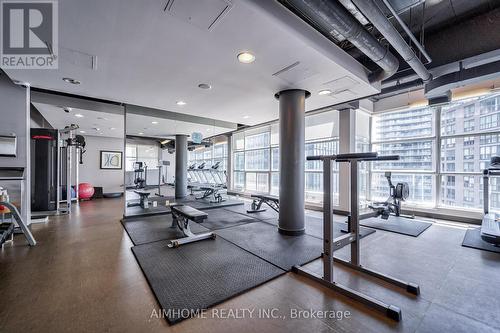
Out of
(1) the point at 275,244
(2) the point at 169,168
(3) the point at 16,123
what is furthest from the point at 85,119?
(1) the point at 275,244

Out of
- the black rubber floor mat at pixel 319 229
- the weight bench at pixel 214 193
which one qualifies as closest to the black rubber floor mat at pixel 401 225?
the black rubber floor mat at pixel 319 229

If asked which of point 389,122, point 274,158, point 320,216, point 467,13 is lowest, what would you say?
point 320,216

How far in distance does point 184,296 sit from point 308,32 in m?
3.13

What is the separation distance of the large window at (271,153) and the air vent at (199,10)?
5.12 m

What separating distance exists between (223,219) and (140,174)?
9.83 ft

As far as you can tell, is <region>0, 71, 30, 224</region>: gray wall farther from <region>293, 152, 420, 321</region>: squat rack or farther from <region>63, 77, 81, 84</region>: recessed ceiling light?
<region>293, 152, 420, 321</region>: squat rack

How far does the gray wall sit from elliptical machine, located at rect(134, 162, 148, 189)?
2.14m

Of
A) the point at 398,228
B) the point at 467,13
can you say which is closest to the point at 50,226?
the point at 398,228

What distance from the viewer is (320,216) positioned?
Result: 5.40 m

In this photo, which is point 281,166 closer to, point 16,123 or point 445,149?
point 445,149

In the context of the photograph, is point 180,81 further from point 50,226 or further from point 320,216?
point 320,216

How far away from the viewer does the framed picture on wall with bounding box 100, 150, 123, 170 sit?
876 cm

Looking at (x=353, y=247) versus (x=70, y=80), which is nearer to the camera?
(x=353, y=247)

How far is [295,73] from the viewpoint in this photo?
3203 mm
